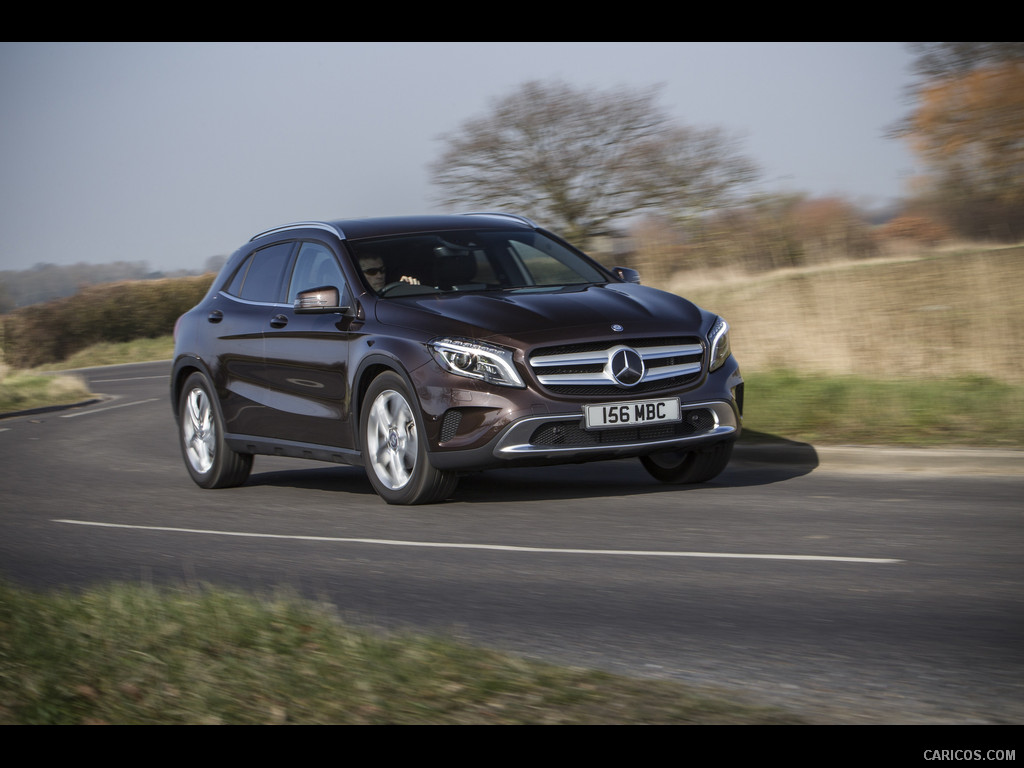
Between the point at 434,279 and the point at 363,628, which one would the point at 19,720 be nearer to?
the point at 363,628

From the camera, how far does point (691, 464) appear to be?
917cm

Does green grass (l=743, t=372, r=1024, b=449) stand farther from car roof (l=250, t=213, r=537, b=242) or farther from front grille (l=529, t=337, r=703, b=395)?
car roof (l=250, t=213, r=537, b=242)

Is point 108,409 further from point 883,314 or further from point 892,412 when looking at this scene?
point 892,412

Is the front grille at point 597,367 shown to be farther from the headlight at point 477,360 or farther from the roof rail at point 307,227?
the roof rail at point 307,227

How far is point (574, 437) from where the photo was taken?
802 cm

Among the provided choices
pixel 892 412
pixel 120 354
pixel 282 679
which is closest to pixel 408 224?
pixel 892 412

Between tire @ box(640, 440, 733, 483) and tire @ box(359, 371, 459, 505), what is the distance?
1.64m

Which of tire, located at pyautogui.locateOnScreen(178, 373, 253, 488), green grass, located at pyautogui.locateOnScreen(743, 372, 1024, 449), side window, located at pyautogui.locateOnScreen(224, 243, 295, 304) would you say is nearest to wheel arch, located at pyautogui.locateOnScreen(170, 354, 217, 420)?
tire, located at pyautogui.locateOnScreen(178, 373, 253, 488)

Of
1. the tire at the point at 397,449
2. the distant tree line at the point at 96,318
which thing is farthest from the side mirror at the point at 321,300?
the distant tree line at the point at 96,318

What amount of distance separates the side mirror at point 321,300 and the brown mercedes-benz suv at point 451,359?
12 millimetres

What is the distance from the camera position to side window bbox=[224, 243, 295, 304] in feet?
32.9

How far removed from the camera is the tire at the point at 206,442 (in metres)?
10.6
